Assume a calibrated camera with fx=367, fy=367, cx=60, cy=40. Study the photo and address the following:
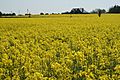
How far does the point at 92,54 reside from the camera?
35.3 feet

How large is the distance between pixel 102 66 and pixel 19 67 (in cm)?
203

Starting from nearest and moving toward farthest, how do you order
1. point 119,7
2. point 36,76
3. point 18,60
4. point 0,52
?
point 36,76 < point 18,60 < point 0,52 < point 119,7

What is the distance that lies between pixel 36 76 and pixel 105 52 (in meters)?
4.93

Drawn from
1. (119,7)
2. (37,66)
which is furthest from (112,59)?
(119,7)

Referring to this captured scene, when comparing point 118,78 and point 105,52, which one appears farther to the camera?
point 105,52

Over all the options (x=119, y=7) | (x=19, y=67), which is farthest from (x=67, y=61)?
(x=119, y=7)

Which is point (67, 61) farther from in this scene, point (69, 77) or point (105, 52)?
point (105, 52)

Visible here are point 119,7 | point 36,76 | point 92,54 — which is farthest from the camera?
point 119,7

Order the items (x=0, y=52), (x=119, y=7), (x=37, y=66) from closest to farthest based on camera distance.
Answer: (x=37, y=66), (x=0, y=52), (x=119, y=7)

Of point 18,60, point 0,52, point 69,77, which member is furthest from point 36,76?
point 0,52

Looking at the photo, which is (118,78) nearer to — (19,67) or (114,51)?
(19,67)

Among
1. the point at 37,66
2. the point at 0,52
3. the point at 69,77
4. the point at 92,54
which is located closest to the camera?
the point at 69,77

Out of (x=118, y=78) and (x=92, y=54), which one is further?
(x=92, y=54)

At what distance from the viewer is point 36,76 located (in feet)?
22.2
